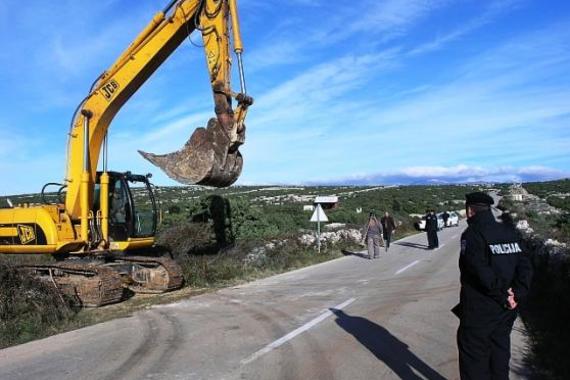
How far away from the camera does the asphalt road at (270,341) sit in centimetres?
674

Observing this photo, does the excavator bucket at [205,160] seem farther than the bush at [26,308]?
Yes

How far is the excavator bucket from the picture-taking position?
11.6 m

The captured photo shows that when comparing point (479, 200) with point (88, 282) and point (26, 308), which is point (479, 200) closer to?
point (26, 308)

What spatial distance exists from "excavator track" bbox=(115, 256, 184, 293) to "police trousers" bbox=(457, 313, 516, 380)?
31.9ft

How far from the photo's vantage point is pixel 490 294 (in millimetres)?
4902

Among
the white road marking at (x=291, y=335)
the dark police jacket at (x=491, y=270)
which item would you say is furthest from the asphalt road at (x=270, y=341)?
the dark police jacket at (x=491, y=270)

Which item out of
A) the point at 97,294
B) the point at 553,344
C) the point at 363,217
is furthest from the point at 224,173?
the point at 363,217

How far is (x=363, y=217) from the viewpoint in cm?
4188

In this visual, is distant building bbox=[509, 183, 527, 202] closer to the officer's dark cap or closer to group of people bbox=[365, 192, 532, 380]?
the officer's dark cap

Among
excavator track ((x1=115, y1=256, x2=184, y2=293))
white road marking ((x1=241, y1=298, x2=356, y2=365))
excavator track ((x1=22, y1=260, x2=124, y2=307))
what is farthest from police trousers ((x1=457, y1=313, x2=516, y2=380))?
excavator track ((x1=115, y1=256, x2=184, y2=293))

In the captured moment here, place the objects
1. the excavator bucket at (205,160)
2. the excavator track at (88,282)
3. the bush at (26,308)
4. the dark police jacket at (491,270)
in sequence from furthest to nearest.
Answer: the excavator track at (88,282)
the excavator bucket at (205,160)
the bush at (26,308)
the dark police jacket at (491,270)

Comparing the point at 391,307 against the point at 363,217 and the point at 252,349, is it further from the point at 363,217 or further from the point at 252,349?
the point at 363,217

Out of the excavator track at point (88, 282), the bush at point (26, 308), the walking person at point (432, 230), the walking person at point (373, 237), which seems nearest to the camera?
the bush at point (26, 308)

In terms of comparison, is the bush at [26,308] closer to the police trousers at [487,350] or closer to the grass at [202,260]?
the grass at [202,260]
